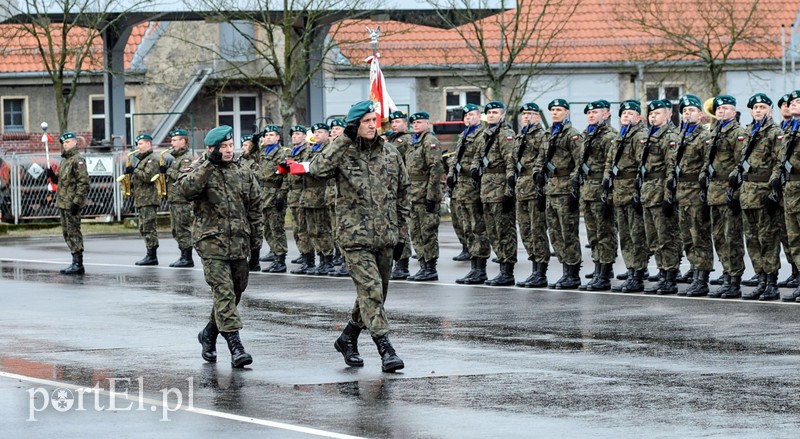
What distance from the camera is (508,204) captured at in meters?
18.2

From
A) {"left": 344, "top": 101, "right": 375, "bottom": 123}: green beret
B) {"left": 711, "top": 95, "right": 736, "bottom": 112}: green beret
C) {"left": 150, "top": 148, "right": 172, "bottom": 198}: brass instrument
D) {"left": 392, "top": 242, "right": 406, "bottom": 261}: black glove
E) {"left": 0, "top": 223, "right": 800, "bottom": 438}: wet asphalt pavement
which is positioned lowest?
{"left": 0, "top": 223, "right": 800, "bottom": 438}: wet asphalt pavement

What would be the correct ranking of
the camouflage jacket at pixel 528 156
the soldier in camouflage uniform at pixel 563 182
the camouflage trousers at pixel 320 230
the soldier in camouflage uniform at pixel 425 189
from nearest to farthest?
the soldier in camouflage uniform at pixel 563 182, the camouflage jacket at pixel 528 156, the soldier in camouflage uniform at pixel 425 189, the camouflage trousers at pixel 320 230

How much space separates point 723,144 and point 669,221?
1057 millimetres

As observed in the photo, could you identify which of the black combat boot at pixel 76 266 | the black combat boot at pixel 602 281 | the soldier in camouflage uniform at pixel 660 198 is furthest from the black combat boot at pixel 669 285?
the black combat boot at pixel 76 266

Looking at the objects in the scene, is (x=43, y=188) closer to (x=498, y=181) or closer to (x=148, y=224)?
(x=148, y=224)

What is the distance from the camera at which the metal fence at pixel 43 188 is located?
31703 millimetres

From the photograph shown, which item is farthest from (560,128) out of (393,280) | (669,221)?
(393,280)

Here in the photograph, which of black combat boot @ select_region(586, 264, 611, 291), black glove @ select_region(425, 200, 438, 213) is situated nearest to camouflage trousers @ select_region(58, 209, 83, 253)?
black glove @ select_region(425, 200, 438, 213)

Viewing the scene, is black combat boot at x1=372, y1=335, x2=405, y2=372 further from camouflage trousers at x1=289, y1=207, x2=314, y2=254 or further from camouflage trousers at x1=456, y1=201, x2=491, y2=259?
camouflage trousers at x1=289, y1=207, x2=314, y2=254

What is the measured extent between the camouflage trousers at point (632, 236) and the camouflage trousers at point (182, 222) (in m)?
6.23

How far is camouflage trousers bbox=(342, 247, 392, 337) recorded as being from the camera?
37.3 feet

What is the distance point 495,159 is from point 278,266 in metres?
4.07

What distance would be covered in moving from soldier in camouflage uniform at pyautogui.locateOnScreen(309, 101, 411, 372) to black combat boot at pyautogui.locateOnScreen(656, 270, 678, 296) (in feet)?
19.6

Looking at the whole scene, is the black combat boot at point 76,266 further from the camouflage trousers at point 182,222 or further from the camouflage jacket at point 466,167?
the camouflage jacket at point 466,167
